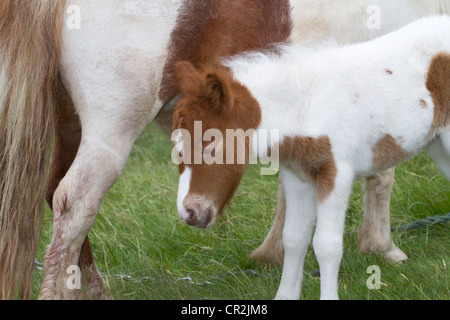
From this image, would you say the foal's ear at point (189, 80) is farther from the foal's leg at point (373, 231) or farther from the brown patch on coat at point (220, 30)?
the foal's leg at point (373, 231)

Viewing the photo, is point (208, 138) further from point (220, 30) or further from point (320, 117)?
point (220, 30)

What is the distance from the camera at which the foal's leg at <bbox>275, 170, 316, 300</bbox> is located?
3.76 metres

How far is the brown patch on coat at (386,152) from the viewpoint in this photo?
361 cm

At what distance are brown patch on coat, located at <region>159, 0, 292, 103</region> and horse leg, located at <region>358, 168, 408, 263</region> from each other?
1.35 m

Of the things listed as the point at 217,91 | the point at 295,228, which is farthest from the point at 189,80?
the point at 295,228

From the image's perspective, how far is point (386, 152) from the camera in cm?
364

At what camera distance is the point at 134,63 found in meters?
3.69

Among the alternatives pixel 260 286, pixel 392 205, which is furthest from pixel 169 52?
pixel 392 205

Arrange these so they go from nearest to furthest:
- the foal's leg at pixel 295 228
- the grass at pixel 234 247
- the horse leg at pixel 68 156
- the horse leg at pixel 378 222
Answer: the foal's leg at pixel 295 228 → the grass at pixel 234 247 → the horse leg at pixel 68 156 → the horse leg at pixel 378 222

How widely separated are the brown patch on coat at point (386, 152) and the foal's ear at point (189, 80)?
963mm

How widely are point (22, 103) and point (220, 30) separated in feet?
3.76

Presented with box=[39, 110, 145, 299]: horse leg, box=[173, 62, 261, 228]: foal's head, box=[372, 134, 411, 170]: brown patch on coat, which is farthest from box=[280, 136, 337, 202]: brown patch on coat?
box=[39, 110, 145, 299]: horse leg

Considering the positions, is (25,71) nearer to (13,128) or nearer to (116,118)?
(13,128)

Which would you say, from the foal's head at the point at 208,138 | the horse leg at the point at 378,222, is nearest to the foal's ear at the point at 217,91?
the foal's head at the point at 208,138
